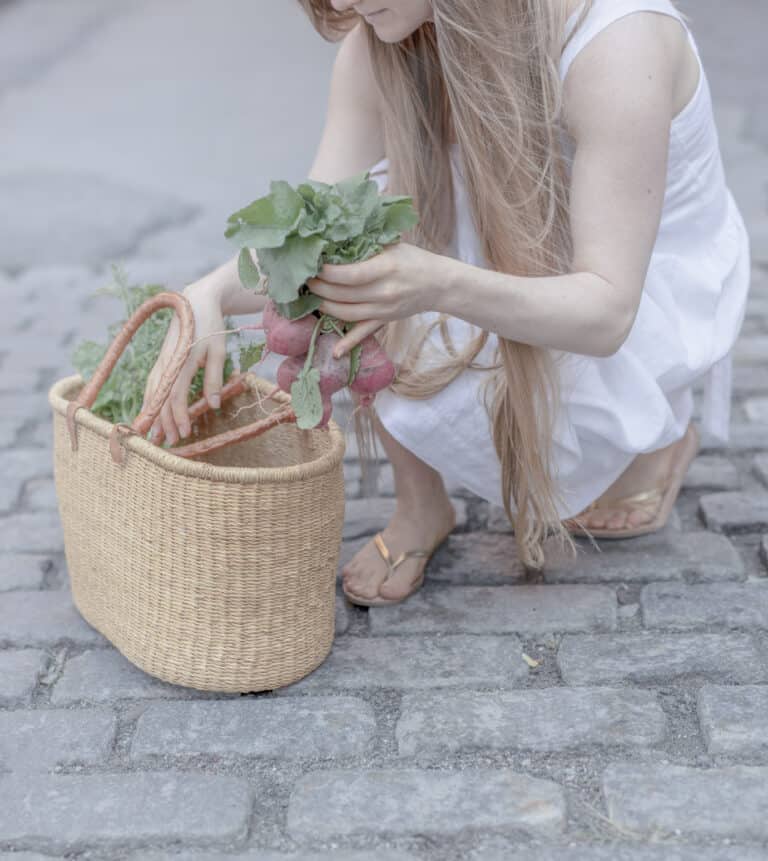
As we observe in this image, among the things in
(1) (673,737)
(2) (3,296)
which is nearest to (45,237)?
(2) (3,296)

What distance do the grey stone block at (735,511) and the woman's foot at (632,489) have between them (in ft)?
0.39

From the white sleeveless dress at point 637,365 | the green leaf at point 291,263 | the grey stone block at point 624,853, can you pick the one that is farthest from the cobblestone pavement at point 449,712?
the green leaf at point 291,263

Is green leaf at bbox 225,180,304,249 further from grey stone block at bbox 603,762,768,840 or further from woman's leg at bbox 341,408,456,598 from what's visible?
grey stone block at bbox 603,762,768,840

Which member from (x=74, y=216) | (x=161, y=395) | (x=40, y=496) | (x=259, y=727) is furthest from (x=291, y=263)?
(x=74, y=216)

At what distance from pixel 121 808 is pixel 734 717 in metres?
0.93

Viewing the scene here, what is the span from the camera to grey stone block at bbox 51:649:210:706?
2100 millimetres

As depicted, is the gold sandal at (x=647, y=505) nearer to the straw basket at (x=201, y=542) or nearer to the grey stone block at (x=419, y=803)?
the straw basket at (x=201, y=542)

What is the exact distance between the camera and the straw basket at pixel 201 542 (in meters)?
1.99

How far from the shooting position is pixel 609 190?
1.98 meters

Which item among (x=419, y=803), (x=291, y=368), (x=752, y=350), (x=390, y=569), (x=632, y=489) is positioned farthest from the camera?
(x=752, y=350)

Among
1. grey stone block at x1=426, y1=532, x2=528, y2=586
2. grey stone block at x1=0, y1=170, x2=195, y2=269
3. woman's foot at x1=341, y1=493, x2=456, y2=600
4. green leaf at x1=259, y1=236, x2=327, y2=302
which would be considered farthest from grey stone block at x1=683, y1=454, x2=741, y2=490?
grey stone block at x1=0, y1=170, x2=195, y2=269

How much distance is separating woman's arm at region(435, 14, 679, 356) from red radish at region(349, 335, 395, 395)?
6.5 inches

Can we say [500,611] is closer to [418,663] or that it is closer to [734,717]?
[418,663]

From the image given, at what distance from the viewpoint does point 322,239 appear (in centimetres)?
177
